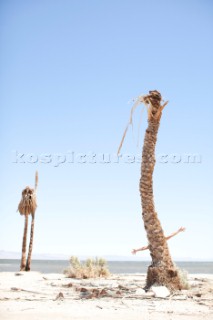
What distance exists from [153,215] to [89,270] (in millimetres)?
8360

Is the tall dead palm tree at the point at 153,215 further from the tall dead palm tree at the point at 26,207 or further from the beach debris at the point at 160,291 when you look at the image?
the tall dead palm tree at the point at 26,207

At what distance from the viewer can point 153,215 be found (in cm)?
974

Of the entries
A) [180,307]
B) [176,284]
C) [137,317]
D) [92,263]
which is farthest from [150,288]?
[92,263]

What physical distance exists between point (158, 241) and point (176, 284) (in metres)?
1.11

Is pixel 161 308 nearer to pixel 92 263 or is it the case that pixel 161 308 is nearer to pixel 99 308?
pixel 99 308

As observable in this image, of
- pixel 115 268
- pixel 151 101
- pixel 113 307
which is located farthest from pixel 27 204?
pixel 115 268

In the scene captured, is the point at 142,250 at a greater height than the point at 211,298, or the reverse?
the point at 142,250

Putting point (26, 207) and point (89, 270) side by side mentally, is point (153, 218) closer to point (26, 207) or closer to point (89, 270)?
point (89, 270)

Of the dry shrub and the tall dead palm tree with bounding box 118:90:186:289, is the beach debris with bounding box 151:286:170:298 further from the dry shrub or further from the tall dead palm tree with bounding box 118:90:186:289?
the dry shrub

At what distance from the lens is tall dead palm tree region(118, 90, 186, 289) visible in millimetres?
9211

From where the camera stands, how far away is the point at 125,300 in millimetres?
7645

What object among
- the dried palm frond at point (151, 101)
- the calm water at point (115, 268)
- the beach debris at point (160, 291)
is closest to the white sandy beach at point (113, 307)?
the beach debris at point (160, 291)

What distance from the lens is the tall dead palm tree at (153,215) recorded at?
9.21 meters

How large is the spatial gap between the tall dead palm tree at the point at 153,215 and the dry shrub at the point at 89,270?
7765 mm
